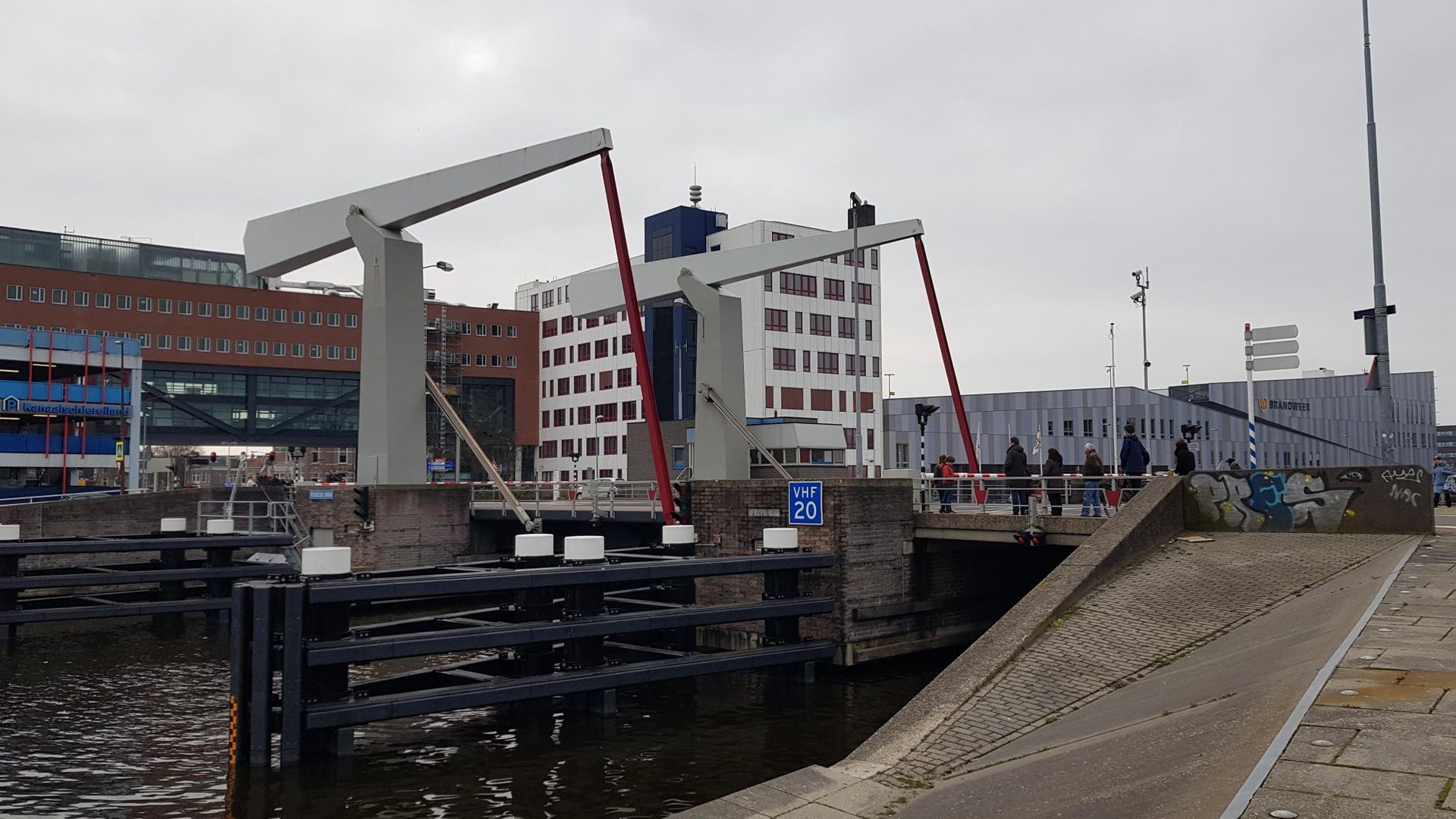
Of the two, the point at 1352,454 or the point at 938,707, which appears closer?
the point at 938,707

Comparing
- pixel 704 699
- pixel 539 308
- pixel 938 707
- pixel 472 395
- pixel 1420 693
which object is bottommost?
pixel 704 699

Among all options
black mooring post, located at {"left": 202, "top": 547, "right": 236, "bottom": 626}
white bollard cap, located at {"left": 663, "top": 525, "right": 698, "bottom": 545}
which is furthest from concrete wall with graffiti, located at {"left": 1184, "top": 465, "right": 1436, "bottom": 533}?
black mooring post, located at {"left": 202, "top": 547, "right": 236, "bottom": 626}

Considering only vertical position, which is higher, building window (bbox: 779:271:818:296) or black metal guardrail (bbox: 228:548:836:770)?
building window (bbox: 779:271:818:296)

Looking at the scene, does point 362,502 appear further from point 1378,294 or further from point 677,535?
point 1378,294

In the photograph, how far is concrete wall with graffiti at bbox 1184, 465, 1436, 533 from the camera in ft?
57.8

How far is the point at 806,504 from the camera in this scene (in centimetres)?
2353

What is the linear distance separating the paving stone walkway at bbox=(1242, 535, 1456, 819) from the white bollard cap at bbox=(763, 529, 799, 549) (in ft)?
41.0

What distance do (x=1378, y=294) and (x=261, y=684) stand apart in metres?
19.8

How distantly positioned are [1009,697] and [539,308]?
77.7m

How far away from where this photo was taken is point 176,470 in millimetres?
68062

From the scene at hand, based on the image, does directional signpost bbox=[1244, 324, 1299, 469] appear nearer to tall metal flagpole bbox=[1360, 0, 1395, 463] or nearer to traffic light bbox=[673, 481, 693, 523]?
tall metal flagpole bbox=[1360, 0, 1395, 463]

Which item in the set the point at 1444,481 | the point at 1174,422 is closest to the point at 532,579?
the point at 1444,481

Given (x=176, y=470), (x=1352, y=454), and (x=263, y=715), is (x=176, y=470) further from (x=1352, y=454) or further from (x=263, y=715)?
(x=1352, y=454)

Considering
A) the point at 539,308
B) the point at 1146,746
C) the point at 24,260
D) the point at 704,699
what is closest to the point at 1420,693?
the point at 1146,746
